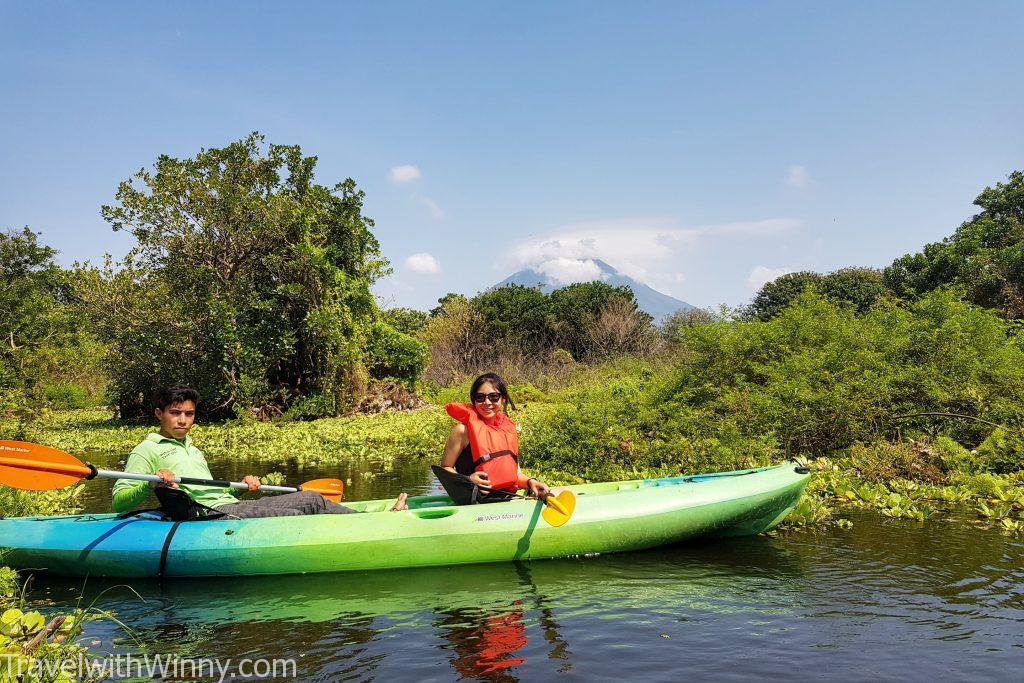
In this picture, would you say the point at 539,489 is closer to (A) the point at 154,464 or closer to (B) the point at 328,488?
(B) the point at 328,488

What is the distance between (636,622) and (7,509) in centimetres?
576

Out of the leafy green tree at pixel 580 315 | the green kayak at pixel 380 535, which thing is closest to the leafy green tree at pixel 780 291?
the leafy green tree at pixel 580 315

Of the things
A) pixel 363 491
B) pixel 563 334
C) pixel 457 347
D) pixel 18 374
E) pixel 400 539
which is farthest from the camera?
pixel 563 334

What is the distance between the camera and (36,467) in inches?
228

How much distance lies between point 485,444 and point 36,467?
351 centimetres

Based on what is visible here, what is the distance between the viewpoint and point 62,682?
3.02m

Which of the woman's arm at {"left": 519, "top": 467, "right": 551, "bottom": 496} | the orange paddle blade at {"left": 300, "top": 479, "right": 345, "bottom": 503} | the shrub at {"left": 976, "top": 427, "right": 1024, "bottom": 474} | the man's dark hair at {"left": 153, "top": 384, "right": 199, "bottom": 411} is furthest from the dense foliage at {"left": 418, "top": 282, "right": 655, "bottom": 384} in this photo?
the man's dark hair at {"left": 153, "top": 384, "right": 199, "bottom": 411}

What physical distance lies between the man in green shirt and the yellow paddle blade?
5.60 feet

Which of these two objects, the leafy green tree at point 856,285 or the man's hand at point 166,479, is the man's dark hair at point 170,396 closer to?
the man's hand at point 166,479

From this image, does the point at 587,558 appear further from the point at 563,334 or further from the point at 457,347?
the point at 563,334

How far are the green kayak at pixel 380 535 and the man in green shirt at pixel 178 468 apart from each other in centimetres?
25

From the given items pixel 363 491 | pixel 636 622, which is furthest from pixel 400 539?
pixel 363 491

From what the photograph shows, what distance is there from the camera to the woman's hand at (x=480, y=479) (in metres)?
6.12

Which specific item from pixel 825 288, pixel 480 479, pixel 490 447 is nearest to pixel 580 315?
pixel 825 288
